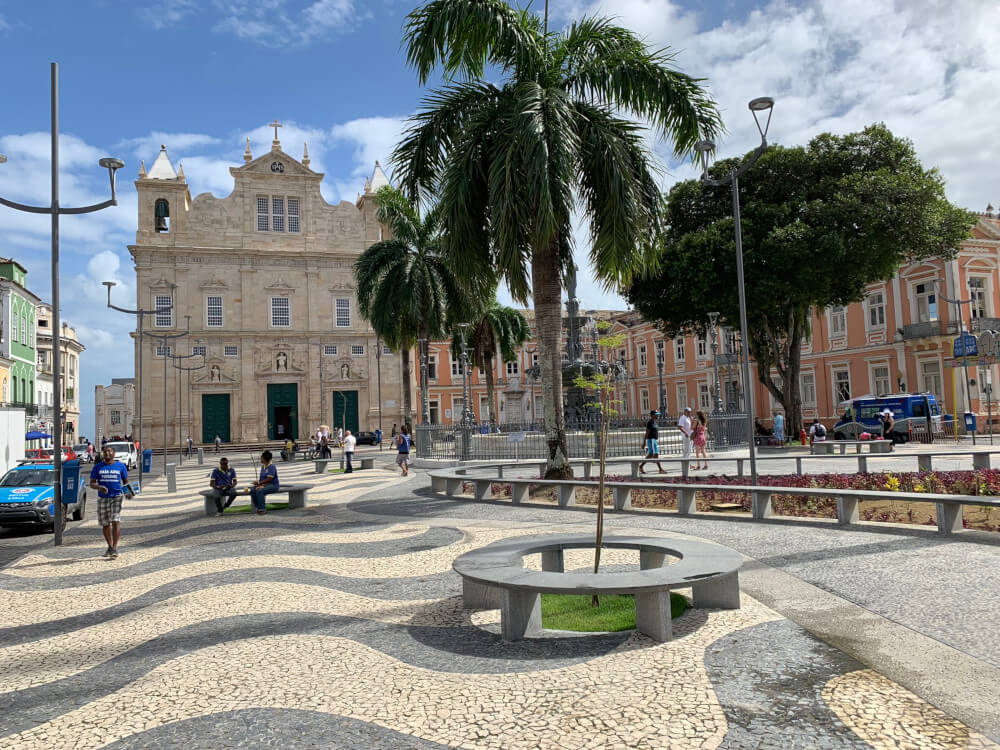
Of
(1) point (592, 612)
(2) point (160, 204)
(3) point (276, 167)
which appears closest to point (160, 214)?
(2) point (160, 204)

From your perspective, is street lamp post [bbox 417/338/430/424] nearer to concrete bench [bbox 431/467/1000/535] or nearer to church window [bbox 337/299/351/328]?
concrete bench [bbox 431/467/1000/535]

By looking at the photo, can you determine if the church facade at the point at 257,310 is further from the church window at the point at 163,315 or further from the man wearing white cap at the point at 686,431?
the man wearing white cap at the point at 686,431

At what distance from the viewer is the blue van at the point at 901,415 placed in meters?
29.3

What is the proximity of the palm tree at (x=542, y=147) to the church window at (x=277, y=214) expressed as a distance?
1618 inches

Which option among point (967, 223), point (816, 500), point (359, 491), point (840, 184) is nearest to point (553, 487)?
point (816, 500)

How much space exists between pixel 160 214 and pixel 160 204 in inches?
27.0

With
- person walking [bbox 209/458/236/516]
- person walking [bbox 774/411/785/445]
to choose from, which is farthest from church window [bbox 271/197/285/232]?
Result: person walking [bbox 209/458/236/516]

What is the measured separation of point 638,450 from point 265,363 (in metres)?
33.7

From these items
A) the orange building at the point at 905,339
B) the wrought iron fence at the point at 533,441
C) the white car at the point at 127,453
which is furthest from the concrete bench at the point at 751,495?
the white car at the point at 127,453

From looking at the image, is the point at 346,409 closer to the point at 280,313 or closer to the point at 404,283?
the point at 280,313

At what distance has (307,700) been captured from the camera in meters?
4.12

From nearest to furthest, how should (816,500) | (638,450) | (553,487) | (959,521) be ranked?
(959,521) < (816,500) < (553,487) < (638,450)

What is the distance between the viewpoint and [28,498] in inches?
503

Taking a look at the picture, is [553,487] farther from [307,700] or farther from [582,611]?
[307,700]
